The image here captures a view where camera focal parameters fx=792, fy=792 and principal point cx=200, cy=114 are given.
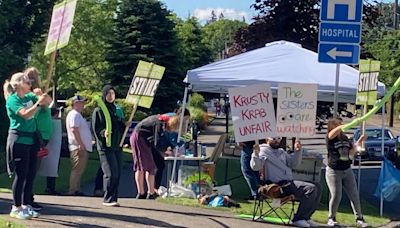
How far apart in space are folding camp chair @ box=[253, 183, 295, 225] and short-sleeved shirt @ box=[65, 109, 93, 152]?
319cm

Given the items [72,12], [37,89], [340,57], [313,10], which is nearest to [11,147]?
[37,89]

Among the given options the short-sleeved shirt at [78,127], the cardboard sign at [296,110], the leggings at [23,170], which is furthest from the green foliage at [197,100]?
the leggings at [23,170]

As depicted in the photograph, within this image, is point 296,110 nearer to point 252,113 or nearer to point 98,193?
point 252,113

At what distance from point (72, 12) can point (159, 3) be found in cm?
3273

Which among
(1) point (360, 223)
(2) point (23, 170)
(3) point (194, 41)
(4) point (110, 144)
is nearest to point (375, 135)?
(1) point (360, 223)

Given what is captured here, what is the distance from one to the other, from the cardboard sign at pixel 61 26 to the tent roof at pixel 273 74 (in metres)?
4.13

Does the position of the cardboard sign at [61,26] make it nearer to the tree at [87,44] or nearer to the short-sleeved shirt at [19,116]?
the short-sleeved shirt at [19,116]

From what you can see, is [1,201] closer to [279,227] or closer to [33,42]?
[279,227]

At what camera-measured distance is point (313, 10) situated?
24875mm

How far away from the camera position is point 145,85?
1352 cm

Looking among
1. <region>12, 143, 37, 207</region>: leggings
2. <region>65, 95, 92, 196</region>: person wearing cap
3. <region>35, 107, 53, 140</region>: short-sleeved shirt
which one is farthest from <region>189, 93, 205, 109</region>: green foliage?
<region>12, 143, 37, 207</region>: leggings

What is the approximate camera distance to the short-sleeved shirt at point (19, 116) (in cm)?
944

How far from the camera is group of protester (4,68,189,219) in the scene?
9547 millimetres

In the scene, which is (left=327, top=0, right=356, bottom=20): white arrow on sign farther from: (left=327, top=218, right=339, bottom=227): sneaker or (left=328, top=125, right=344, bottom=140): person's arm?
(left=327, top=218, right=339, bottom=227): sneaker
